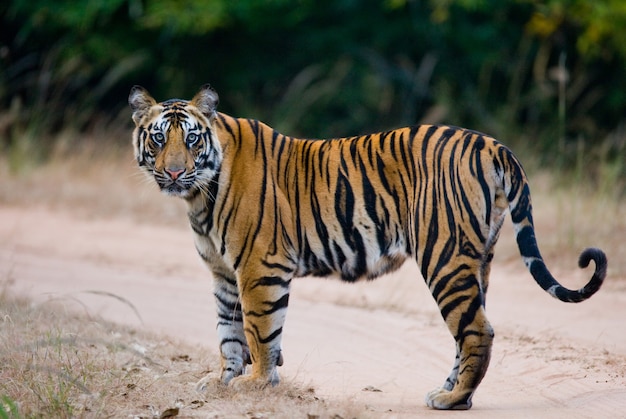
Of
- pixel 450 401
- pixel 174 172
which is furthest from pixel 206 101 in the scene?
pixel 450 401

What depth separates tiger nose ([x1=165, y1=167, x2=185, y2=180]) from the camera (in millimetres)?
5399

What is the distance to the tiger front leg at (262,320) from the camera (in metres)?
5.44

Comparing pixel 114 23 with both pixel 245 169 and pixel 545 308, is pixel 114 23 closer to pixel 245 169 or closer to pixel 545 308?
pixel 545 308

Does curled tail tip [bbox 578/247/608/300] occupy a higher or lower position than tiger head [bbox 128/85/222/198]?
lower

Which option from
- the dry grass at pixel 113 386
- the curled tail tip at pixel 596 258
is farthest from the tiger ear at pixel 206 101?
the curled tail tip at pixel 596 258

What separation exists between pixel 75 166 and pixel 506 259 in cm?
628

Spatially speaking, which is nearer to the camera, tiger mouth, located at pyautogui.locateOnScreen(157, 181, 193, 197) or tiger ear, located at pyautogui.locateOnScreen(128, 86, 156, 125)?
tiger mouth, located at pyautogui.locateOnScreen(157, 181, 193, 197)

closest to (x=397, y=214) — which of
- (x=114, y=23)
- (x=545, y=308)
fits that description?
(x=545, y=308)

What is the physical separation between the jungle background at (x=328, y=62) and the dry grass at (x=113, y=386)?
29.4ft

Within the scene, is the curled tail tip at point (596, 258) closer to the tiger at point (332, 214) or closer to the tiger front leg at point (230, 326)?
the tiger at point (332, 214)

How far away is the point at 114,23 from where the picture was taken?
55.1 feet

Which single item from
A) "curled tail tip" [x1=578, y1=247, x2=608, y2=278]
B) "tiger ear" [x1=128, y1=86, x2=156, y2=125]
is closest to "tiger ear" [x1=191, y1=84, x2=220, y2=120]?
"tiger ear" [x1=128, y1=86, x2=156, y2=125]

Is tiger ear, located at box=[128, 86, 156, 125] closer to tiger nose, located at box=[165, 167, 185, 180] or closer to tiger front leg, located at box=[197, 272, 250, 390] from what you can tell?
tiger nose, located at box=[165, 167, 185, 180]

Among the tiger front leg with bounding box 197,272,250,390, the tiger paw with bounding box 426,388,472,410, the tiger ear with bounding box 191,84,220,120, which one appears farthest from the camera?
the tiger front leg with bounding box 197,272,250,390
